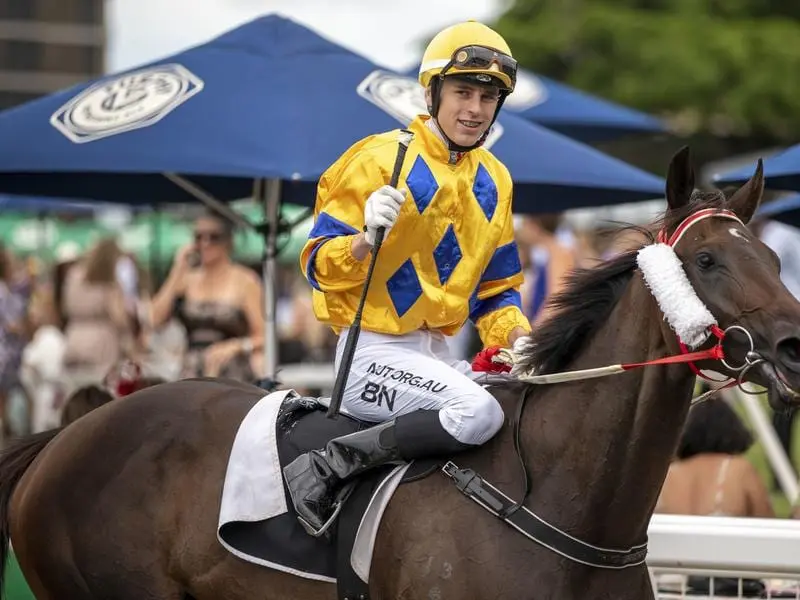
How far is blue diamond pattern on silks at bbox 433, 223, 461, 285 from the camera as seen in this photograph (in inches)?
162

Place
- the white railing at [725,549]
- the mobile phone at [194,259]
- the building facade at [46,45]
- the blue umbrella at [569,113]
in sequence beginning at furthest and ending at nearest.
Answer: the building facade at [46,45]
the blue umbrella at [569,113]
the mobile phone at [194,259]
the white railing at [725,549]

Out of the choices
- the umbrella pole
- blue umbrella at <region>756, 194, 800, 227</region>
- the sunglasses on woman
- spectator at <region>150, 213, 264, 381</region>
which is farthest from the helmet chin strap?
the sunglasses on woman

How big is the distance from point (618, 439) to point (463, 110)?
105 centimetres

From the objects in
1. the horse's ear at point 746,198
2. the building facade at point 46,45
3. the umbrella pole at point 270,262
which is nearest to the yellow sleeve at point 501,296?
the horse's ear at point 746,198

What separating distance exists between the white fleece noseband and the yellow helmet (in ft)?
2.39

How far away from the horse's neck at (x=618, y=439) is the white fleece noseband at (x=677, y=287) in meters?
0.09

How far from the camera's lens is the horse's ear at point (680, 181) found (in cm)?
365

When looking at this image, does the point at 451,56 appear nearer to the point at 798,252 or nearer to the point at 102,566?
the point at 102,566

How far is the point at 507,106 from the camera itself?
9.86m

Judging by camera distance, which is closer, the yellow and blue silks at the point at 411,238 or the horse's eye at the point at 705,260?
the horse's eye at the point at 705,260

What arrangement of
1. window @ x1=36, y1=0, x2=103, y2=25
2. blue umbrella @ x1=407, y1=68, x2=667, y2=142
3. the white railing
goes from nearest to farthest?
the white railing → blue umbrella @ x1=407, y1=68, x2=667, y2=142 → window @ x1=36, y1=0, x2=103, y2=25

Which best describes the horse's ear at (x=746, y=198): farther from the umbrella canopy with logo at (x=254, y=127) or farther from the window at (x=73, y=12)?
the window at (x=73, y=12)

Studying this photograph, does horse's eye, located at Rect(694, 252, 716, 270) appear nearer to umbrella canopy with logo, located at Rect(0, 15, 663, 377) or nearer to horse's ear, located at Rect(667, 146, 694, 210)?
horse's ear, located at Rect(667, 146, 694, 210)

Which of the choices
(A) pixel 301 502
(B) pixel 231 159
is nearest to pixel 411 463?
(A) pixel 301 502
